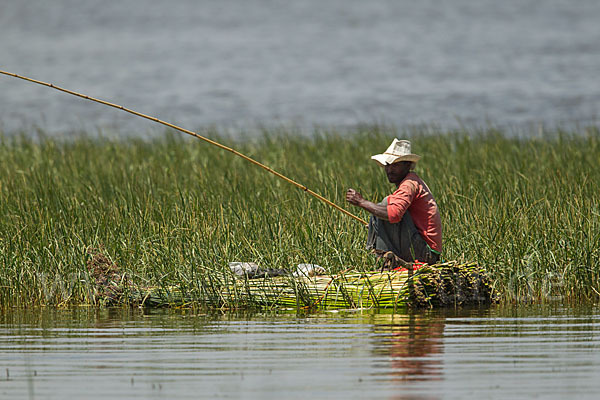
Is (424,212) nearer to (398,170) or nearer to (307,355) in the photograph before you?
(398,170)

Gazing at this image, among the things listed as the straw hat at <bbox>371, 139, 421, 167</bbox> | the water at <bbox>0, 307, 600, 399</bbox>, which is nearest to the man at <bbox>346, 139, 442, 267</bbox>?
the straw hat at <bbox>371, 139, 421, 167</bbox>

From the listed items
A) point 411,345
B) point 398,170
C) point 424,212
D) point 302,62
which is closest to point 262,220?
point 398,170

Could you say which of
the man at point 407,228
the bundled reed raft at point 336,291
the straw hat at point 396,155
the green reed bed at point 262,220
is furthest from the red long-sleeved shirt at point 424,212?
the green reed bed at point 262,220

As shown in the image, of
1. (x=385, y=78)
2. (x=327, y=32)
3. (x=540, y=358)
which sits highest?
(x=327, y=32)

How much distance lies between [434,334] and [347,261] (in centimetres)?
267

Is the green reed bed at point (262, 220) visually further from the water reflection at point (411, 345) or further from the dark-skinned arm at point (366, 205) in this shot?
the water reflection at point (411, 345)

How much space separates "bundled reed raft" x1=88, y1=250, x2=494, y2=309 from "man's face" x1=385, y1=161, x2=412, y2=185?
815 mm

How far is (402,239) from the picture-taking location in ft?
30.9

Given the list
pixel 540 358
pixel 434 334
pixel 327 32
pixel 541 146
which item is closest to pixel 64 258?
pixel 434 334

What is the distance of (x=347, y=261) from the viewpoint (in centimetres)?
1046

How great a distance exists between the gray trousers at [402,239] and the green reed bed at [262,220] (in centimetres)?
79

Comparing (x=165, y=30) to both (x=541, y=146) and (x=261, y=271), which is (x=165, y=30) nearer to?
(x=541, y=146)

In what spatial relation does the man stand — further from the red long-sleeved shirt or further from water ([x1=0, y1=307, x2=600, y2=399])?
water ([x1=0, y1=307, x2=600, y2=399])

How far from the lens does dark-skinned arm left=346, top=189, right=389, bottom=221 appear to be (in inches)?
356
